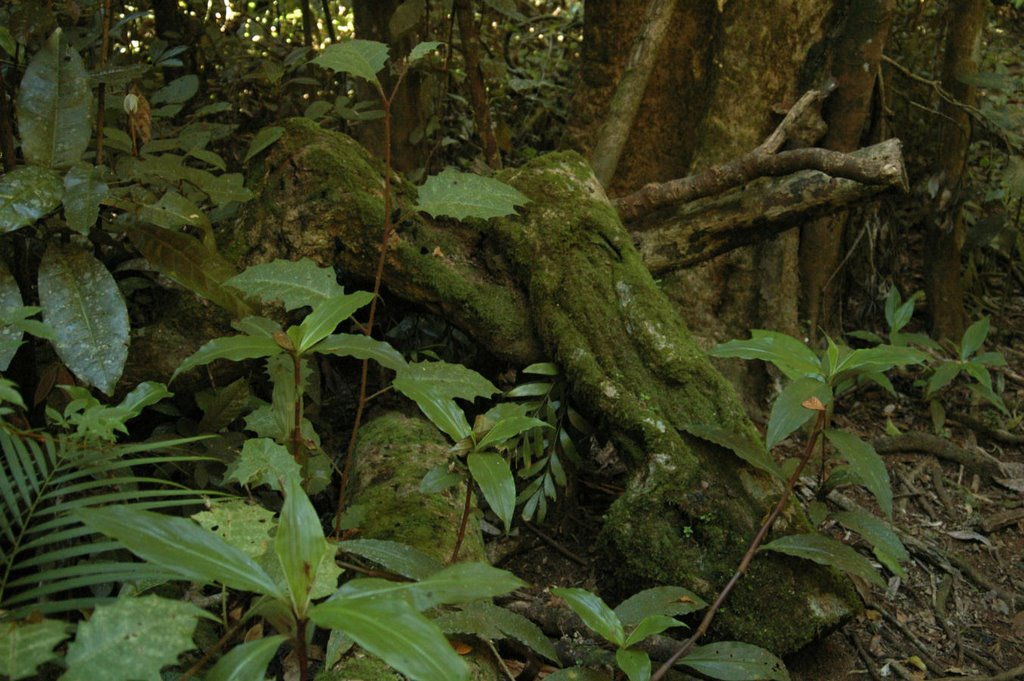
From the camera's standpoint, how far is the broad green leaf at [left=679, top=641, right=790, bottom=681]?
2.18m

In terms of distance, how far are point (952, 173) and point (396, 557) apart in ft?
13.3

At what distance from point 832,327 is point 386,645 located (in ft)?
13.6

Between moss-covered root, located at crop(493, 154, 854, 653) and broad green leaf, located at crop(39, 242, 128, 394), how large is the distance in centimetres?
140

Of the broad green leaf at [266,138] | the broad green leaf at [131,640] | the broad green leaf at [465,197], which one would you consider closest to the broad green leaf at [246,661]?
the broad green leaf at [131,640]

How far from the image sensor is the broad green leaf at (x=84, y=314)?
2275mm

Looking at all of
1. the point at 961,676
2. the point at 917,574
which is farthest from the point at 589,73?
the point at 961,676

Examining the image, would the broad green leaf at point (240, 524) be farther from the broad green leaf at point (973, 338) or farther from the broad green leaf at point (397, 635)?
the broad green leaf at point (973, 338)

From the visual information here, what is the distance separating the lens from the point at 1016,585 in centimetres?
327

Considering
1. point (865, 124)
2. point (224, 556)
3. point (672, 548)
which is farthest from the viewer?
point (865, 124)

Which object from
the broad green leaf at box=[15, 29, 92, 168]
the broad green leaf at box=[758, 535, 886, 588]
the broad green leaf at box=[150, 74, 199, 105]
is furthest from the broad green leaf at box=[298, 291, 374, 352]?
the broad green leaf at box=[150, 74, 199, 105]

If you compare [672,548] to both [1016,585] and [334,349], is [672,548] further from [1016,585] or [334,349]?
[1016,585]

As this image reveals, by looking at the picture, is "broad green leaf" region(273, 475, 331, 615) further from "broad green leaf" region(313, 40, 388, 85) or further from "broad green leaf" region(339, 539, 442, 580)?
"broad green leaf" region(313, 40, 388, 85)

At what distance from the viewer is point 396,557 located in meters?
1.94

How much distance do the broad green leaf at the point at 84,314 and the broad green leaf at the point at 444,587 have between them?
124 cm
